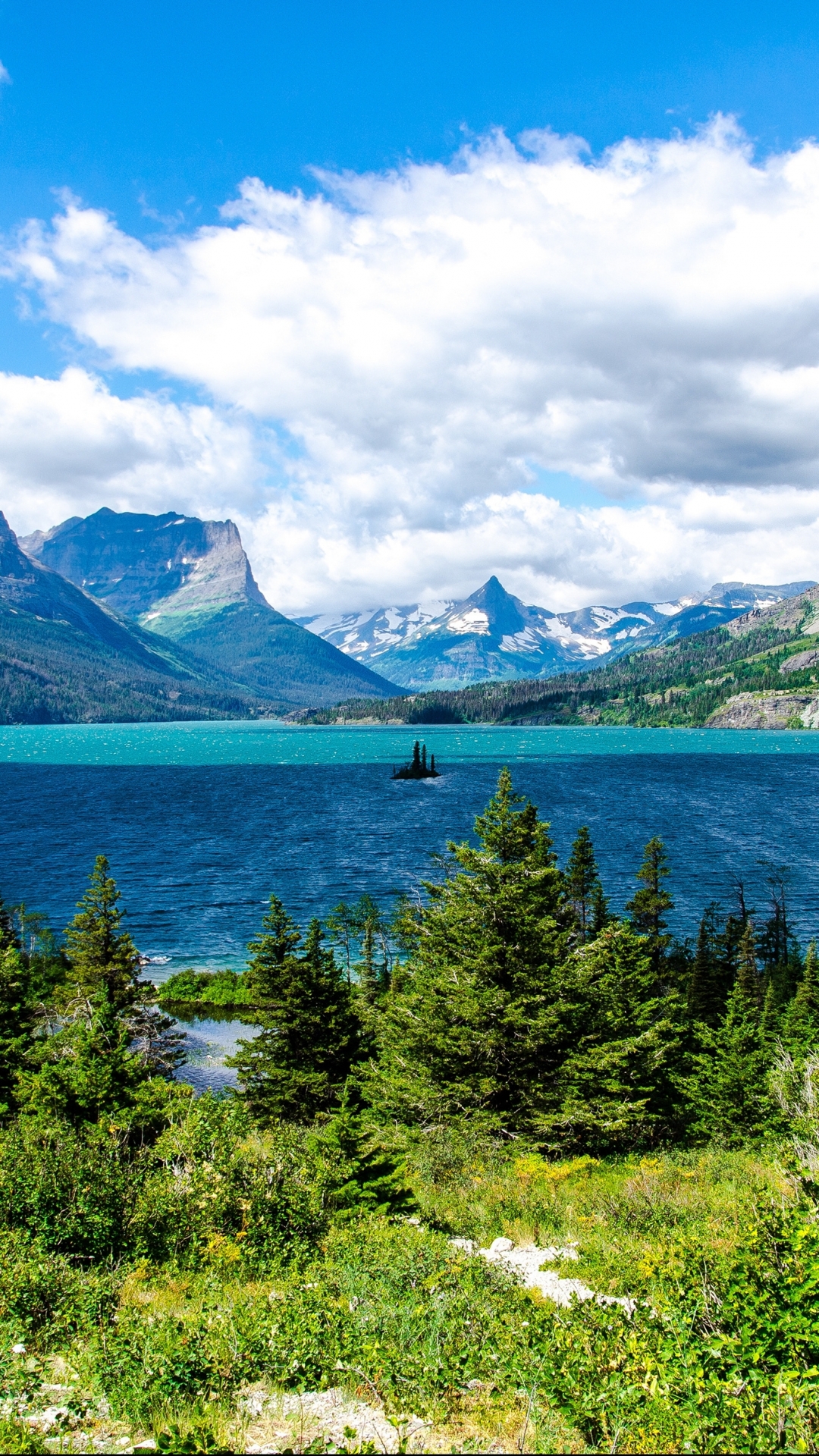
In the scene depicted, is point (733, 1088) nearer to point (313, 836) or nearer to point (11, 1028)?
point (11, 1028)

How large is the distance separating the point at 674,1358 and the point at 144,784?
177 metres

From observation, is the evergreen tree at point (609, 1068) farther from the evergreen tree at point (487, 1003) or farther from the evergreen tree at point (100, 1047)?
the evergreen tree at point (100, 1047)

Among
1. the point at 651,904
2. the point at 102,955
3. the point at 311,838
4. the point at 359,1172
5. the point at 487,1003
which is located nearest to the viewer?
the point at 359,1172

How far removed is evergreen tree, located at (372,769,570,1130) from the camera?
26791mm

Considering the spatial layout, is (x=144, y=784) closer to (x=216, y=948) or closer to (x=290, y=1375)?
(x=216, y=948)

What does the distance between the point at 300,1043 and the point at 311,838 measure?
84.1m

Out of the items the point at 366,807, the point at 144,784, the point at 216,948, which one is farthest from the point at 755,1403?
the point at 144,784

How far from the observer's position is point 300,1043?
33188mm

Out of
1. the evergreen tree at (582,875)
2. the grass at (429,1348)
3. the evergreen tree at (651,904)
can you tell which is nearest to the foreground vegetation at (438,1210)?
the grass at (429,1348)

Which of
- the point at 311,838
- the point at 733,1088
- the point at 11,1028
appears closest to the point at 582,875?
the point at 733,1088

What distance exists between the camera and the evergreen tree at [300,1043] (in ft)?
102

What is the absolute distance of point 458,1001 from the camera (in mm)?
27953

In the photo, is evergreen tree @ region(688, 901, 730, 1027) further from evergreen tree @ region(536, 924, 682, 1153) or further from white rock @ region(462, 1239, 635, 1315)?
white rock @ region(462, 1239, 635, 1315)

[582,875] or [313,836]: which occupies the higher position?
[582,875]
